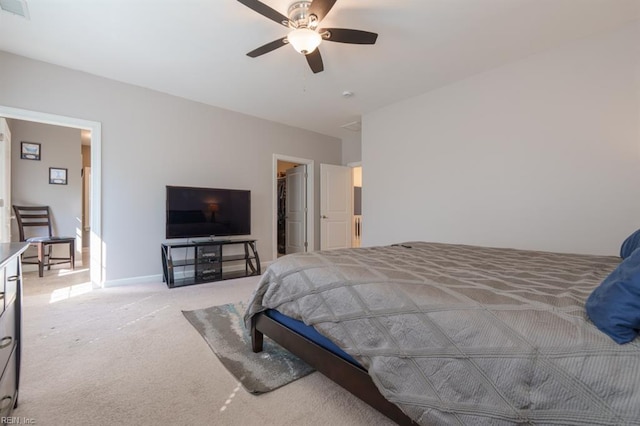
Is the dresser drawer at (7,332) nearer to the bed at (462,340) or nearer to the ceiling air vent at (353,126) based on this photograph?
the bed at (462,340)

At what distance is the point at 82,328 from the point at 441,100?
4.62 m

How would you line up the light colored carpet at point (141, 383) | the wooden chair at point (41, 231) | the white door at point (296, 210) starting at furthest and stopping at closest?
the white door at point (296, 210) < the wooden chair at point (41, 231) < the light colored carpet at point (141, 383)

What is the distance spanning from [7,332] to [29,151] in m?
5.51

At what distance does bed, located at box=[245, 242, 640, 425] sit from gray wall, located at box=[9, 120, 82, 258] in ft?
18.9

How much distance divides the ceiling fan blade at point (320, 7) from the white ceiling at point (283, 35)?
31 centimetres

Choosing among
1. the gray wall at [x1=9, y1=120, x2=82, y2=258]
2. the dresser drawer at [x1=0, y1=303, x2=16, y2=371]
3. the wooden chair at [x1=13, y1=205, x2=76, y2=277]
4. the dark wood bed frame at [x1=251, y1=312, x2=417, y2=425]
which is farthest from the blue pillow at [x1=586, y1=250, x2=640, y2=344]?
the gray wall at [x1=9, y1=120, x2=82, y2=258]

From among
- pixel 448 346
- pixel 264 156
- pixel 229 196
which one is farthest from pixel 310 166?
pixel 448 346

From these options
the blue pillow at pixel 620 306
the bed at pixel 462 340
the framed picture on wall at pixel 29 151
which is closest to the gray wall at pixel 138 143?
the framed picture on wall at pixel 29 151

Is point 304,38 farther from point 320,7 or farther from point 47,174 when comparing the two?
point 47,174

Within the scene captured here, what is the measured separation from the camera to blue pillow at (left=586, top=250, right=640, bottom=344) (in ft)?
2.36

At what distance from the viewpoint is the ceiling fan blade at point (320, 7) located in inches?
74.7

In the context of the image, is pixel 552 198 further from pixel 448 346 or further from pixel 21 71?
pixel 21 71

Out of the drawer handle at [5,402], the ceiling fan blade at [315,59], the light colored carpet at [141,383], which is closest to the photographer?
the drawer handle at [5,402]

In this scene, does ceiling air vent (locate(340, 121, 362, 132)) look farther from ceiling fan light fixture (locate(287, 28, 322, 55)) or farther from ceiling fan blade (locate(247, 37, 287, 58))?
ceiling fan light fixture (locate(287, 28, 322, 55))
